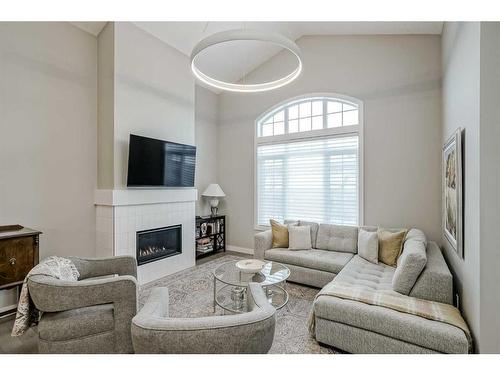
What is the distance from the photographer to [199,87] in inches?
198

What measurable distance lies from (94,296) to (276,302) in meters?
1.82

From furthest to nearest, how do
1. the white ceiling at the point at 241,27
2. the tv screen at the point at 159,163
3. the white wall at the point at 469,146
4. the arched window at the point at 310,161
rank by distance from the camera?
the arched window at the point at 310,161
the white ceiling at the point at 241,27
the tv screen at the point at 159,163
the white wall at the point at 469,146

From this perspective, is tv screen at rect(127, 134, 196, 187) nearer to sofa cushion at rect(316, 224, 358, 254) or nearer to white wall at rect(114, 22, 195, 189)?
white wall at rect(114, 22, 195, 189)

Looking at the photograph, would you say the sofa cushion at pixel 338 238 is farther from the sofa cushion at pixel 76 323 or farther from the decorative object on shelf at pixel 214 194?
the sofa cushion at pixel 76 323

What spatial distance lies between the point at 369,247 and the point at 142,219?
3.11m

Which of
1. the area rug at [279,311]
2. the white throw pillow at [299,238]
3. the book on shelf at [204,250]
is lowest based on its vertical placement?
the area rug at [279,311]

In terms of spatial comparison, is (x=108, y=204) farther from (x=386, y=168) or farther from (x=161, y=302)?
(x=386, y=168)

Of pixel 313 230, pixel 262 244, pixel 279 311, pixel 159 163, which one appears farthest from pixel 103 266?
pixel 313 230

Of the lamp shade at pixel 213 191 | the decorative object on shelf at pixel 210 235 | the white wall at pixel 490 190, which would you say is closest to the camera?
the white wall at pixel 490 190

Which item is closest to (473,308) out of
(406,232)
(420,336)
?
(420,336)

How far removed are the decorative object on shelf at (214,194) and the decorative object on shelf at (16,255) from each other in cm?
275

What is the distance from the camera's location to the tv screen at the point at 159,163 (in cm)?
337

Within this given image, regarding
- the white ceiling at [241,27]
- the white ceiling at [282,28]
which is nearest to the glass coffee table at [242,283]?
the white ceiling at [241,27]
